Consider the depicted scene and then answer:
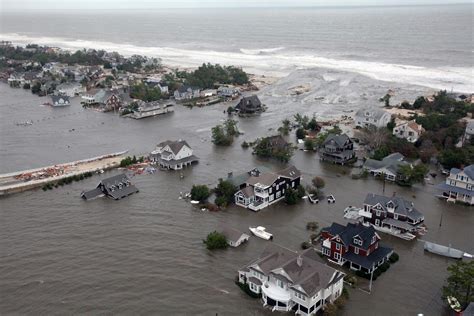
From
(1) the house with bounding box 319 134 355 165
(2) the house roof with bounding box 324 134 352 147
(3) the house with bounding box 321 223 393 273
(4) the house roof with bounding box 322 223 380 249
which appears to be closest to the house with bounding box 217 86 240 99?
(2) the house roof with bounding box 324 134 352 147

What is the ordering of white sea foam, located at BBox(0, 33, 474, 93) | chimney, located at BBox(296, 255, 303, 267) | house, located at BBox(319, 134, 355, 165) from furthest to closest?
white sea foam, located at BBox(0, 33, 474, 93)
house, located at BBox(319, 134, 355, 165)
chimney, located at BBox(296, 255, 303, 267)

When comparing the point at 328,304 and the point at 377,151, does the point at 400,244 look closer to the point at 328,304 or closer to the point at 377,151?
the point at 328,304

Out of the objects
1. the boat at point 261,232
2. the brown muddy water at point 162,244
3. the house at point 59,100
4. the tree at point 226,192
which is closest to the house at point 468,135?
the brown muddy water at point 162,244

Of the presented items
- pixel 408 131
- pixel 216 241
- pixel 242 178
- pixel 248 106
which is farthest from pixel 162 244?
pixel 248 106

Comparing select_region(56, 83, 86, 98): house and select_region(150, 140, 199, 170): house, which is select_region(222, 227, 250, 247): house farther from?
select_region(56, 83, 86, 98): house

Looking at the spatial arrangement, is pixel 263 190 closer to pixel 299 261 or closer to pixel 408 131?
pixel 299 261
